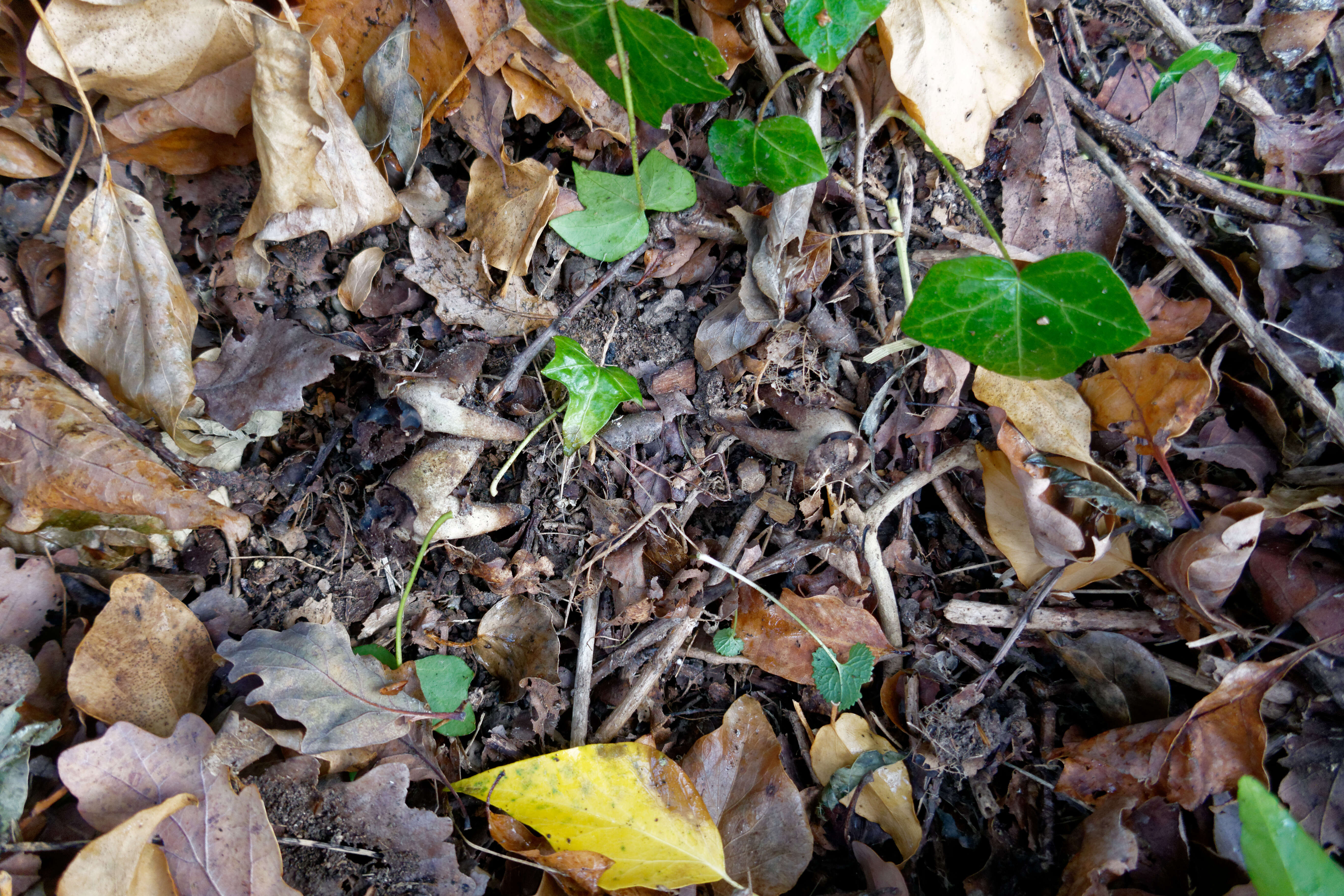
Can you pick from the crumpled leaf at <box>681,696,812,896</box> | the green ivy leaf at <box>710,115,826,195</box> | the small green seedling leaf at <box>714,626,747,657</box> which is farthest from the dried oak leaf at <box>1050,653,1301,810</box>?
the green ivy leaf at <box>710,115,826,195</box>

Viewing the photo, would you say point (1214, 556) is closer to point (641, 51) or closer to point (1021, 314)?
point (1021, 314)

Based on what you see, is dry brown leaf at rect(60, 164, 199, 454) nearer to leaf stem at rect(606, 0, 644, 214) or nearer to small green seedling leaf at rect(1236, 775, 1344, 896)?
leaf stem at rect(606, 0, 644, 214)

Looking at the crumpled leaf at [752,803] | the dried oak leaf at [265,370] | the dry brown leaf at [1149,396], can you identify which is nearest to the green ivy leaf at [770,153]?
the dry brown leaf at [1149,396]

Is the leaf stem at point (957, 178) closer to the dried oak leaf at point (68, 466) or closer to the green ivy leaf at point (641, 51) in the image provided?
the green ivy leaf at point (641, 51)

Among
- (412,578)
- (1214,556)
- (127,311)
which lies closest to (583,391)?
(412,578)

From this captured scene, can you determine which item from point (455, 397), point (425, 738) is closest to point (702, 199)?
point (455, 397)
